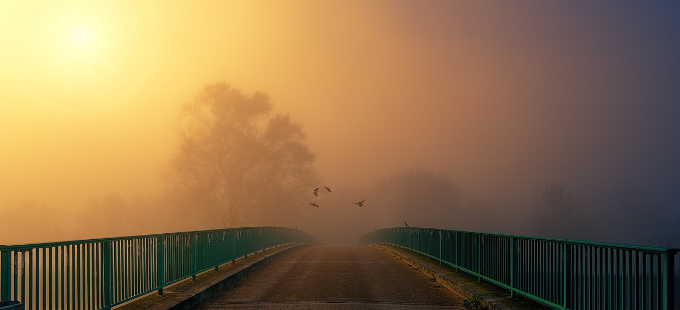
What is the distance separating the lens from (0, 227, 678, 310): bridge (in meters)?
7.82

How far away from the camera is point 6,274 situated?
23.8 feet

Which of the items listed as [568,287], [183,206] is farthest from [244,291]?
[183,206]

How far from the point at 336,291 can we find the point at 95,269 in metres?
5.90

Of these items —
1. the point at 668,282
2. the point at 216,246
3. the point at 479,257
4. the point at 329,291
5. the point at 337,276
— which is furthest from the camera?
the point at 216,246

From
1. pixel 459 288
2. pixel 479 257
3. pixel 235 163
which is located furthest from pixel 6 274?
pixel 235 163

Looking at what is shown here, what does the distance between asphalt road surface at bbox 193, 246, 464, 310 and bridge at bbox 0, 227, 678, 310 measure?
2 centimetres

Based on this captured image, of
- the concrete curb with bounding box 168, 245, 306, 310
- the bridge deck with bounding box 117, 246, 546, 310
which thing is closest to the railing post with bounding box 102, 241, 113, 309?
the bridge deck with bounding box 117, 246, 546, 310

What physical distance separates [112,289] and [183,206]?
4686cm

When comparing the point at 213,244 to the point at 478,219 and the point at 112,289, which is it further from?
the point at 478,219

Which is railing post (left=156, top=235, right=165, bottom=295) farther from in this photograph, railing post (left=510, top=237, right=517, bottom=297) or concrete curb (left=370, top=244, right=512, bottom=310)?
railing post (left=510, top=237, right=517, bottom=297)

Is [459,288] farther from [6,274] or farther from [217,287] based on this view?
[6,274]

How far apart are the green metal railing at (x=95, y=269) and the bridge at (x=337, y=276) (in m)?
0.01

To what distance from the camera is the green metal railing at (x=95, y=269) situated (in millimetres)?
7629

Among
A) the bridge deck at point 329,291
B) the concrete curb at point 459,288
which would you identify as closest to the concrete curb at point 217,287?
the bridge deck at point 329,291
